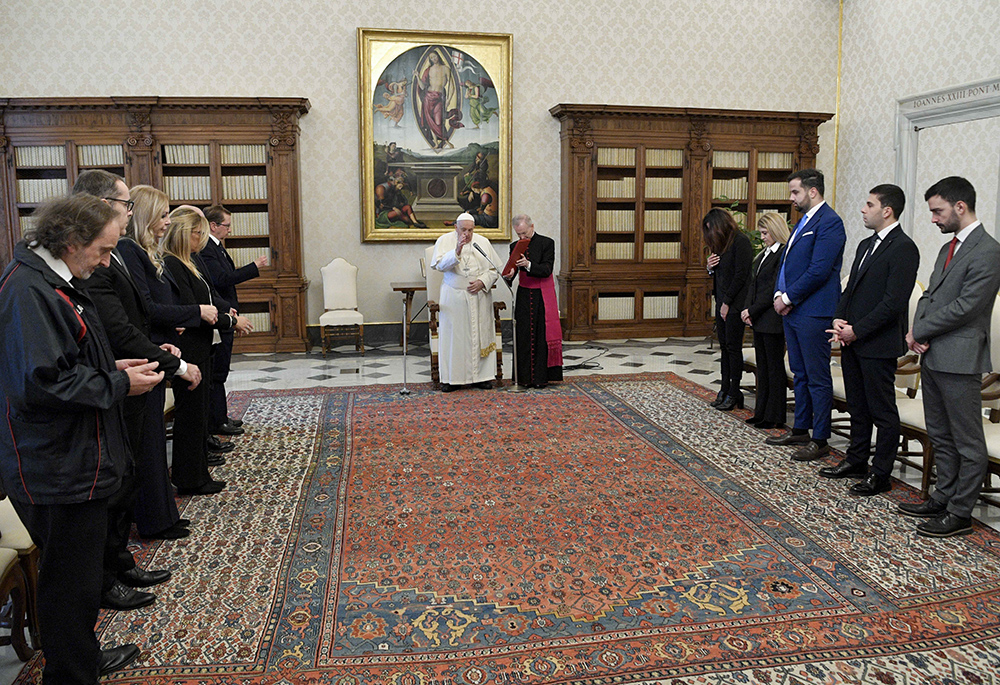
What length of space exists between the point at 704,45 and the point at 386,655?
9.55m

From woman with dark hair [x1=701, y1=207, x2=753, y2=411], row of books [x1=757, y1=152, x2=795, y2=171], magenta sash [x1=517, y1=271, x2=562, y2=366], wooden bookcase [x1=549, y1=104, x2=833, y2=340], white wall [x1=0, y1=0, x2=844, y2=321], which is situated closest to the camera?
woman with dark hair [x1=701, y1=207, x2=753, y2=411]

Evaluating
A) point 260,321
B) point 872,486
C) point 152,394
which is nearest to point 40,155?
point 260,321

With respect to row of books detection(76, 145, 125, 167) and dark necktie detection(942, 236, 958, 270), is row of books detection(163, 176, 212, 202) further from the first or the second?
dark necktie detection(942, 236, 958, 270)

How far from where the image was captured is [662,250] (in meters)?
9.92

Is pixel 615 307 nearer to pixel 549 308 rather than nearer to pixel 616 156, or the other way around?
pixel 616 156

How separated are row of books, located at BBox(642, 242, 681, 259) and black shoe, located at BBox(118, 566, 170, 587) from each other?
7.94 meters

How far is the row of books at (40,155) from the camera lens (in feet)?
27.6

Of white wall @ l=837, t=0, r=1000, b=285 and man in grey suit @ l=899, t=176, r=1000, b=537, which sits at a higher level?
white wall @ l=837, t=0, r=1000, b=285

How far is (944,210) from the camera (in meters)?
3.39

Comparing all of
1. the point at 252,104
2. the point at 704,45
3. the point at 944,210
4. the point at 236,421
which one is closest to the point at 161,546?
the point at 236,421

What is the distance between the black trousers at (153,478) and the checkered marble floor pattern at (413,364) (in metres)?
3.45

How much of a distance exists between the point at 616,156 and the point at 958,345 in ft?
22.0

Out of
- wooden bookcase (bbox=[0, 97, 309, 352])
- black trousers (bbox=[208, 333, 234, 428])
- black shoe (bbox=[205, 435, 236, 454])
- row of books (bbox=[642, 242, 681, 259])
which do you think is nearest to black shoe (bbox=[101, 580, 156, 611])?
black shoe (bbox=[205, 435, 236, 454])

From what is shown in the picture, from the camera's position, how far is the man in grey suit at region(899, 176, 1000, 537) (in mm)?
3293
